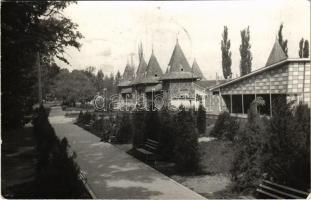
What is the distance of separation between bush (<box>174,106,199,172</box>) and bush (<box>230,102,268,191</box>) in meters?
3.12

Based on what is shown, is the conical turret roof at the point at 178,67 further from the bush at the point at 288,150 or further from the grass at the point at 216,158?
the bush at the point at 288,150

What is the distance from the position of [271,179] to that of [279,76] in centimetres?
1339

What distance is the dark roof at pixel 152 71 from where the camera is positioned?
179 feet

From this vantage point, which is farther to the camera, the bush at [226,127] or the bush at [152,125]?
the bush at [226,127]

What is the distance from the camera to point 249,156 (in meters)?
9.91

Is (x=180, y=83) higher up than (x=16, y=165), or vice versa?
(x=180, y=83)

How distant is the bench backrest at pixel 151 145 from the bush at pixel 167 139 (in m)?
0.35

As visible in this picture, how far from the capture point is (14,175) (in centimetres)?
1281

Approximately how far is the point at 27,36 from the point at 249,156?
6.60 m

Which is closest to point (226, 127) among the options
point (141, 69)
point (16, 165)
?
point (16, 165)

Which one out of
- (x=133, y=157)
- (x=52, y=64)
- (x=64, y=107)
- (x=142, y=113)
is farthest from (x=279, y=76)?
(x=64, y=107)

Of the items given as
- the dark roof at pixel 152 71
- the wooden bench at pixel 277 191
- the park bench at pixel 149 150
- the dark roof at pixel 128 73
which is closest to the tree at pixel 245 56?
the dark roof at pixel 152 71

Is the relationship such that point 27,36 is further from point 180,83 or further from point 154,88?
point 154,88

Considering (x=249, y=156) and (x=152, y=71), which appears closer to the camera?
(x=249, y=156)
